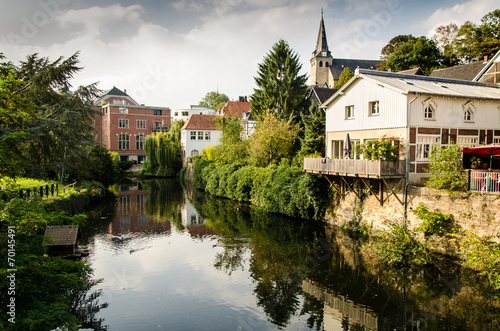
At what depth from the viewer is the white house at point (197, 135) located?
54.0m

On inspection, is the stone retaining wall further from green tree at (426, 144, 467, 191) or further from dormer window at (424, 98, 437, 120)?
dormer window at (424, 98, 437, 120)

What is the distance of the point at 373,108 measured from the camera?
69.3 ft

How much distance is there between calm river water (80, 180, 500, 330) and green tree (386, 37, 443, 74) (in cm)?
2830

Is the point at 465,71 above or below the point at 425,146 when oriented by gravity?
above

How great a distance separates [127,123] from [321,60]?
41190 mm

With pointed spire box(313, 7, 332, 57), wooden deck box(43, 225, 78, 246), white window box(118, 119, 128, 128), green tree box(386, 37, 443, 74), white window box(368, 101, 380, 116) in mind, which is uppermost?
A: pointed spire box(313, 7, 332, 57)

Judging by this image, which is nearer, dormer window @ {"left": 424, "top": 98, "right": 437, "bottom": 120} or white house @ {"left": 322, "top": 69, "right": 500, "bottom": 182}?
→ white house @ {"left": 322, "top": 69, "right": 500, "bottom": 182}

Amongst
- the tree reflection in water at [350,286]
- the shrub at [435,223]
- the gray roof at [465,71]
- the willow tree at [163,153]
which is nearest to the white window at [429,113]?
the shrub at [435,223]

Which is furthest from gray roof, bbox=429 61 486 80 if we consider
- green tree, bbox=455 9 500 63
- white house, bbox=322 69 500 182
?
white house, bbox=322 69 500 182

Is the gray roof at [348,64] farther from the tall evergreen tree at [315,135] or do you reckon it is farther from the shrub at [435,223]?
the shrub at [435,223]

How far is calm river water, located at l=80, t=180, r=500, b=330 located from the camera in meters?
11.1

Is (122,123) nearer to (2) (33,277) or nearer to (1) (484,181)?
(1) (484,181)

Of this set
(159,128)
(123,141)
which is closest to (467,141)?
(159,128)

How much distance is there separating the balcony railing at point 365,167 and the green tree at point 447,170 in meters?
1.53
